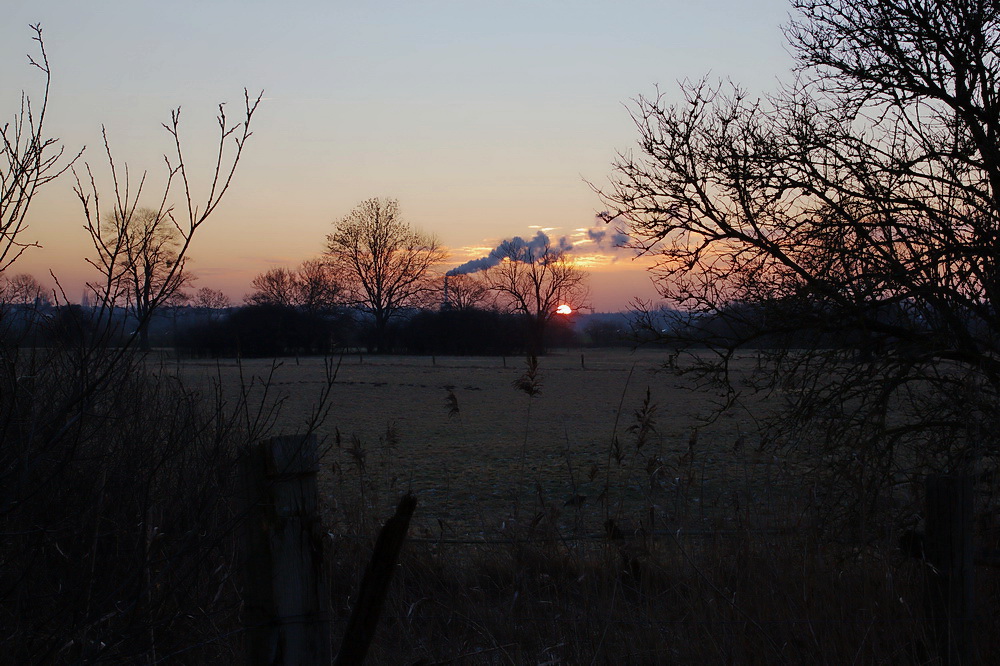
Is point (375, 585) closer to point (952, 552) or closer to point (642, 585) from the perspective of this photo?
point (952, 552)

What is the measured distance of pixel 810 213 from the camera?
237 inches

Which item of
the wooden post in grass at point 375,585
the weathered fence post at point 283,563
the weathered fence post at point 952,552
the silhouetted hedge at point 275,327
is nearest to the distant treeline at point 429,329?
the silhouetted hedge at point 275,327

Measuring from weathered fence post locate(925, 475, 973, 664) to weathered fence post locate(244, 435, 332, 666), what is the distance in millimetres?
2383

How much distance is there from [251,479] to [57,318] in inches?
86.1

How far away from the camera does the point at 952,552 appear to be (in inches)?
122

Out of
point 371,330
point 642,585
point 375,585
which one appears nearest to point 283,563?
point 375,585

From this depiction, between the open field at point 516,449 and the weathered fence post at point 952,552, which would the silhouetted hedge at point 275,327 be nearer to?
the open field at point 516,449

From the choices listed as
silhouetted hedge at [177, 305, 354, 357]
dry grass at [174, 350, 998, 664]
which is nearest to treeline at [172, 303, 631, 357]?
silhouetted hedge at [177, 305, 354, 357]

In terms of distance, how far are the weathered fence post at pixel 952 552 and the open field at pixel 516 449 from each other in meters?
1.62

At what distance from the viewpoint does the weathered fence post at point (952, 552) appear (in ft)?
10.2

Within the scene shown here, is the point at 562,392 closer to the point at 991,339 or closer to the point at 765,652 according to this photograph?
the point at 991,339

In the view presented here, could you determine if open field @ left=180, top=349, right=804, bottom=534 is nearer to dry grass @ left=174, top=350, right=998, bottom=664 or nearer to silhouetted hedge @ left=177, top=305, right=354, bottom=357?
dry grass @ left=174, top=350, right=998, bottom=664

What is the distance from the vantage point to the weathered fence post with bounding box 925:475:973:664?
3094mm

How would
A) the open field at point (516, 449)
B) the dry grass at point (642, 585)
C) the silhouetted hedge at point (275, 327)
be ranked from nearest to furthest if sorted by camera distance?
the dry grass at point (642, 585) < the open field at point (516, 449) < the silhouetted hedge at point (275, 327)
